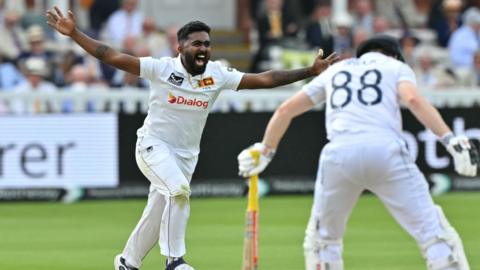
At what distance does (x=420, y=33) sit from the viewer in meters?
24.7

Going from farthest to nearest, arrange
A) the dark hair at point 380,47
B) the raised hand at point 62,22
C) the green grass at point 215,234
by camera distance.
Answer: the green grass at point 215,234 → the raised hand at point 62,22 → the dark hair at point 380,47

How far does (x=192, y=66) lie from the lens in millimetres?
10266

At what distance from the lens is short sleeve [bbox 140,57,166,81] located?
1020 cm

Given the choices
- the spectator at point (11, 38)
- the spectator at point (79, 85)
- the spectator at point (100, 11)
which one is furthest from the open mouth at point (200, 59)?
the spectator at point (100, 11)

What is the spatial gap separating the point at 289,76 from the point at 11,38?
38.2ft

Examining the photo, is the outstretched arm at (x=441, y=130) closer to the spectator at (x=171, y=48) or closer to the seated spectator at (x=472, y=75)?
the seated spectator at (x=472, y=75)

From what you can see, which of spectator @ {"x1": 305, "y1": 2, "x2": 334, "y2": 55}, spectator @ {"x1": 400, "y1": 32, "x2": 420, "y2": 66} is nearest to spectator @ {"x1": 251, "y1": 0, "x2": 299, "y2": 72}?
spectator @ {"x1": 305, "y1": 2, "x2": 334, "y2": 55}

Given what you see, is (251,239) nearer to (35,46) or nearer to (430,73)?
(35,46)

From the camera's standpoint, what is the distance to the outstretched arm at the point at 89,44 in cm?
995

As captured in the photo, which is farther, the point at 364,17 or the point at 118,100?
the point at 364,17

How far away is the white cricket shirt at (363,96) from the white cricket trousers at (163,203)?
4.98 ft

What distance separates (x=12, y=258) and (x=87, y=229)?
8.44 ft

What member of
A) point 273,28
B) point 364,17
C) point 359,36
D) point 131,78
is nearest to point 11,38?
point 131,78

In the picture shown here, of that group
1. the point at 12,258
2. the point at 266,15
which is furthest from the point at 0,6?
the point at 12,258
